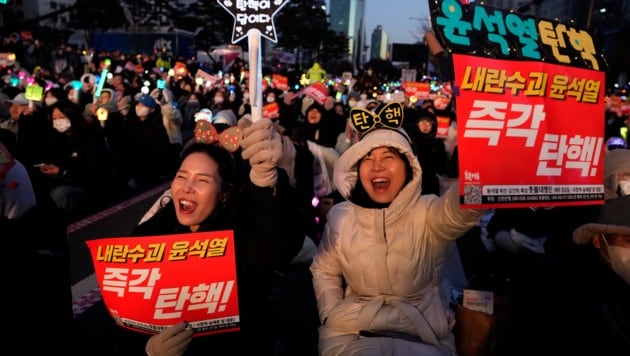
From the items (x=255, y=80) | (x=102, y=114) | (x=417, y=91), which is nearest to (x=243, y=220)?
(x=255, y=80)

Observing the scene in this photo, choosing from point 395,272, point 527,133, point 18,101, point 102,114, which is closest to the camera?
point 527,133

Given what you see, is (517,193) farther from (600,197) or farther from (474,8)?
(474,8)

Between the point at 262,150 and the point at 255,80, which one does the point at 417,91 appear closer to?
the point at 255,80

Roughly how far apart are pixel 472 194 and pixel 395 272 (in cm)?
61

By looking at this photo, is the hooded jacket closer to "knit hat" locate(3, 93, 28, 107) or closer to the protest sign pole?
the protest sign pole

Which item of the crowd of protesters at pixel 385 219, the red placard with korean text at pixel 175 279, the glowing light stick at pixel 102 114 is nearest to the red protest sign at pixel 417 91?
the crowd of protesters at pixel 385 219

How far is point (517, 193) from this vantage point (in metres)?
2.39

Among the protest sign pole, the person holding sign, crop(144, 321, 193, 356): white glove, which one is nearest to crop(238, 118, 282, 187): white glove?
the person holding sign

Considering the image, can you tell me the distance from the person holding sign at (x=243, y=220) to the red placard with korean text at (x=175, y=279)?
6 centimetres

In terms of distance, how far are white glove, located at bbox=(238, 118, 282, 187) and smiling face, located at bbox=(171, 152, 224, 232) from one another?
36cm

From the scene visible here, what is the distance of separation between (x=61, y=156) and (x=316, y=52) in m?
64.7

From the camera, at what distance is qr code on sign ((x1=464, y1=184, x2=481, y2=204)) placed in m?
2.29

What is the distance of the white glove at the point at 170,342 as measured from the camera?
2193mm

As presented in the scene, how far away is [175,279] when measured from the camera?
2281 millimetres
